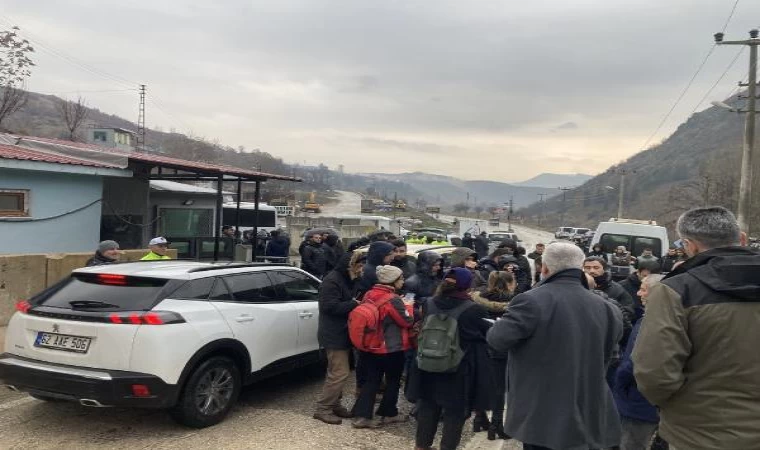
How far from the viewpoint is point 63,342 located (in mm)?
4742

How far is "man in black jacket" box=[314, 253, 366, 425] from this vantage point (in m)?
5.52

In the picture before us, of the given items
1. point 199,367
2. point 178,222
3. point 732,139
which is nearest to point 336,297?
point 199,367

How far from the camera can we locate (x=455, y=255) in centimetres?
723

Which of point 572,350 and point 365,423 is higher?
point 572,350

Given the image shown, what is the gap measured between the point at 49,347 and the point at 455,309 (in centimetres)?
345

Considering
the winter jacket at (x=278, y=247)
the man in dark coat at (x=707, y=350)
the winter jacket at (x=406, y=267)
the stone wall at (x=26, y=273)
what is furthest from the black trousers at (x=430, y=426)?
the winter jacket at (x=278, y=247)

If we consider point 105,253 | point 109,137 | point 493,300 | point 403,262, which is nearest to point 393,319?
point 493,300

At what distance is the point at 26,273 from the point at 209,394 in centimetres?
576

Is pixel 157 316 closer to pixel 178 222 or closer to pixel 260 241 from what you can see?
pixel 178 222

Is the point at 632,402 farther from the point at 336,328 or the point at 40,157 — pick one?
the point at 40,157

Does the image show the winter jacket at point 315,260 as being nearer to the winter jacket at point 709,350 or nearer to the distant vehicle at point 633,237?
the winter jacket at point 709,350

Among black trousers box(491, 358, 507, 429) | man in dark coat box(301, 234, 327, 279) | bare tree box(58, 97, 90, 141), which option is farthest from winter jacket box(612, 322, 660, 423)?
bare tree box(58, 97, 90, 141)

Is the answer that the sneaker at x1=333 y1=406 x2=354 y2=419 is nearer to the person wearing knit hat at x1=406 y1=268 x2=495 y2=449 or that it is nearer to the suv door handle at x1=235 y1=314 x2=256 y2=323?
the suv door handle at x1=235 y1=314 x2=256 y2=323

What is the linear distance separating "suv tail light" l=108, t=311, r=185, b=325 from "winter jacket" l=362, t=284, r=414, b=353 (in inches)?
70.5
